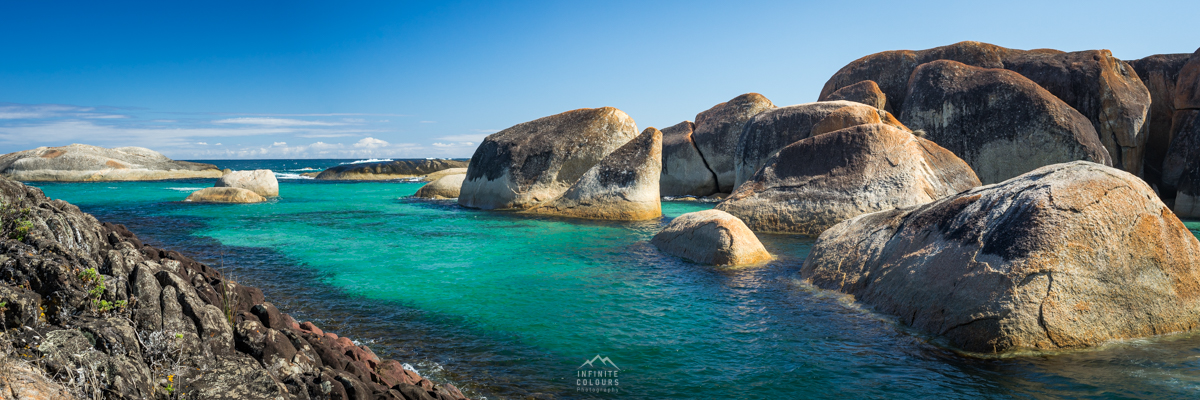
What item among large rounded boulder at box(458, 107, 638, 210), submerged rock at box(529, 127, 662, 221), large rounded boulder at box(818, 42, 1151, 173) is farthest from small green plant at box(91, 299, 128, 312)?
large rounded boulder at box(818, 42, 1151, 173)

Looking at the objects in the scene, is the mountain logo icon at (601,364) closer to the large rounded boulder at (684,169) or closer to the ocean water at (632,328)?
the ocean water at (632,328)

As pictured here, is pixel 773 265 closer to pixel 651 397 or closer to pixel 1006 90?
pixel 651 397

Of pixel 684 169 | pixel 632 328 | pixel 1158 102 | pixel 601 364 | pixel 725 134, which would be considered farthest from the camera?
pixel 684 169

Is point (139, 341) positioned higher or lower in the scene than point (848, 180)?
lower

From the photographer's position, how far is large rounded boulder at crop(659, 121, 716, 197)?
27.1m

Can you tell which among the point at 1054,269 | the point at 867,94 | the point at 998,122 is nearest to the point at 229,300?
the point at 1054,269

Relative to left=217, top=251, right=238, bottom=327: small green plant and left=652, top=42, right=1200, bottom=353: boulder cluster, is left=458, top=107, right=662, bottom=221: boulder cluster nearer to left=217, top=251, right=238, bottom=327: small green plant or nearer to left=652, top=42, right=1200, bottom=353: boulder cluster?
left=652, top=42, right=1200, bottom=353: boulder cluster

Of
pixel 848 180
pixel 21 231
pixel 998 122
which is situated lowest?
pixel 21 231

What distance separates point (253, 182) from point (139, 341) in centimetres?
2814

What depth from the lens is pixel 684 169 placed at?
27703mm

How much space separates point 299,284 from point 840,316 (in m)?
7.40

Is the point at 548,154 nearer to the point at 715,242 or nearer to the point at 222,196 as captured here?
the point at 715,242

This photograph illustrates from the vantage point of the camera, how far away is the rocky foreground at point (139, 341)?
3449mm

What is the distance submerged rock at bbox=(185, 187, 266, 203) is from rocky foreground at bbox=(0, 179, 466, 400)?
21.9 m
